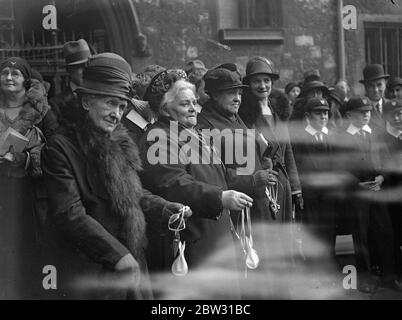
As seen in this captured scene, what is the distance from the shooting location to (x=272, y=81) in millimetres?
5453

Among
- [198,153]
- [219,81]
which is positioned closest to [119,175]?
[198,153]

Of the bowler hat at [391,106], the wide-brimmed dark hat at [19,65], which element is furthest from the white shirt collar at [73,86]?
the bowler hat at [391,106]

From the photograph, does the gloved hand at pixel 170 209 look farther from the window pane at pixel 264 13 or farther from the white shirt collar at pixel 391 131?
the white shirt collar at pixel 391 131

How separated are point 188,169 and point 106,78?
2.12 ft

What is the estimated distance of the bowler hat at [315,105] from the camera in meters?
5.58

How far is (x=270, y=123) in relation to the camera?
538 centimetres

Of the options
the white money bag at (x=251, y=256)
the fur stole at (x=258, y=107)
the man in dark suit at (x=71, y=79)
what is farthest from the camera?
the fur stole at (x=258, y=107)

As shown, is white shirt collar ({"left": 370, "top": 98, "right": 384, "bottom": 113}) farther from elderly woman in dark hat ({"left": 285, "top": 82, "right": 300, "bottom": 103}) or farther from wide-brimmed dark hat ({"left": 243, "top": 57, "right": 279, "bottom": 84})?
wide-brimmed dark hat ({"left": 243, "top": 57, "right": 279, "bottom": 84})

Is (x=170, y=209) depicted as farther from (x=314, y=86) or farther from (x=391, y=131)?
(x=391, y=131)

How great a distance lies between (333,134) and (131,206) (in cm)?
140

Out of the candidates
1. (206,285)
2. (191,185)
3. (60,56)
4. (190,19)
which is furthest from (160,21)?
(206,285)

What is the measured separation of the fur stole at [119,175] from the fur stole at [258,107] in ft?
2.43

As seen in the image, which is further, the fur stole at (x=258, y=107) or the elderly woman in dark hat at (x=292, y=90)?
the elderly woman in dark hat at (x=292, y=90)
